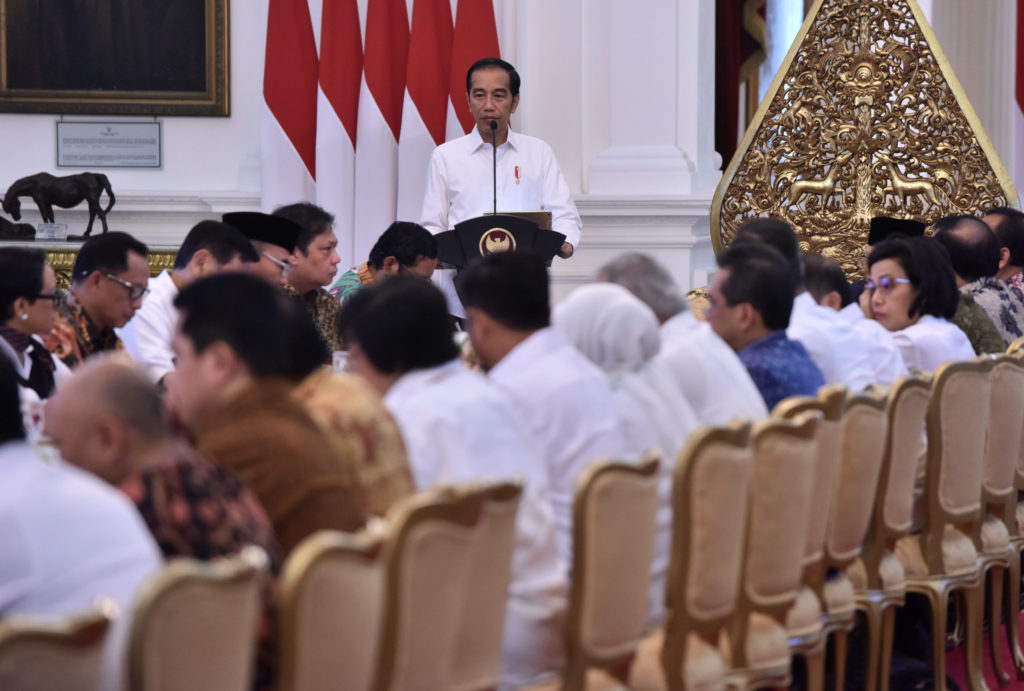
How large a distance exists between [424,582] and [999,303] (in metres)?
4.06

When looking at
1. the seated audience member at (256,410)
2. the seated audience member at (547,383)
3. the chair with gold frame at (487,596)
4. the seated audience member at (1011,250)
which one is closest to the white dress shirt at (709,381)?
the seated audience member at (547,383)

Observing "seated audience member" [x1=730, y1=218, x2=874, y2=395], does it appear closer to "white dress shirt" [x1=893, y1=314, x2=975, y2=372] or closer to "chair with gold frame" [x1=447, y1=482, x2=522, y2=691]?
"white dress shirt" [x1=893, y1=314, x2=975, y2=372]

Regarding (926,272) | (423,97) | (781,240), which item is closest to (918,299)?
(926,272)

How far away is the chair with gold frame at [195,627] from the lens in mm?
1658

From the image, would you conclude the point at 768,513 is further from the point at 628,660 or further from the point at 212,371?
the point at 212,371

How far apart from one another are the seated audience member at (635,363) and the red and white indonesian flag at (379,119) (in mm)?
4557

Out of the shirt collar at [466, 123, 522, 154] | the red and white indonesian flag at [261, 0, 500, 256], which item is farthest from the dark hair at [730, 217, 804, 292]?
the red and white indonesian flag at [261, 0, 500, 256]

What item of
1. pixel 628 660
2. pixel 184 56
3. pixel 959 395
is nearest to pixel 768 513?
pixel 628 660

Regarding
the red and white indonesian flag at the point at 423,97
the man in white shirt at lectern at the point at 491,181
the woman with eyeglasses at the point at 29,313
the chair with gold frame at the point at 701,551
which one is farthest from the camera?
the red and white indonesian flag at the point at 423,97

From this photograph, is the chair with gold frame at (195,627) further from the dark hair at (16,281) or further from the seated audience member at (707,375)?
the dark hair at (16,281)

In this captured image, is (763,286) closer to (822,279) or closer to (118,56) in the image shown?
(822,279)

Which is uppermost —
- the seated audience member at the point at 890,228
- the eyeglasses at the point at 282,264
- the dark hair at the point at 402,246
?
the seated audience member at the point at 890,228

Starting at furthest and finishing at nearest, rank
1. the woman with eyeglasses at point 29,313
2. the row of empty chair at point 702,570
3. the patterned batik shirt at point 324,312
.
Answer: the patterned batik shirt at point 324,312
the woman with eyeglasses at point 29,313
the row of empty chair at point 702,570

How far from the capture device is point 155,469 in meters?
2.06
